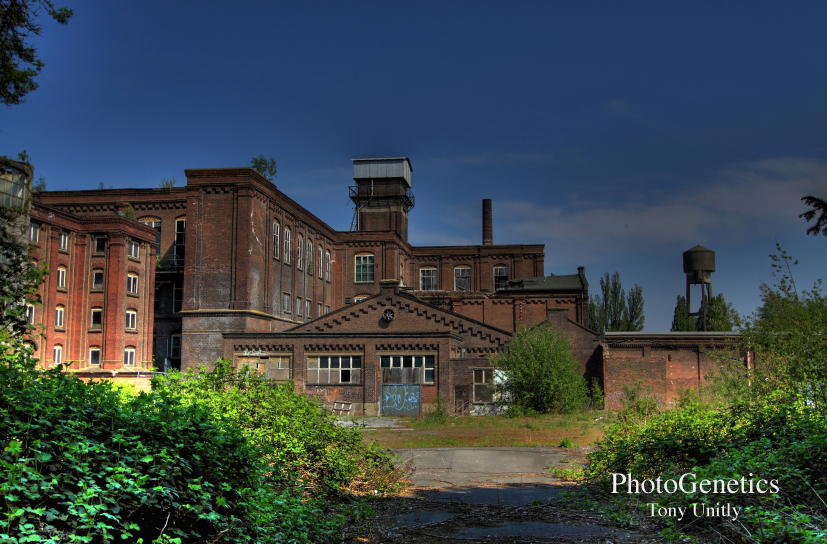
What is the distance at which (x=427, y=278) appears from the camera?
61219mm

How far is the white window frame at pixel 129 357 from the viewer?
135 ft

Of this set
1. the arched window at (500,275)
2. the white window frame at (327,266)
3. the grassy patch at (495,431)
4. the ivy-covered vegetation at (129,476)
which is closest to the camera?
the ivy-covered vegetation at (129,476)

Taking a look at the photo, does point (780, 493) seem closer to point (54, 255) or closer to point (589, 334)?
point (589, 334)

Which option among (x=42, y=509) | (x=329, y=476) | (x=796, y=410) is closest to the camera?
(x=42, y=509)

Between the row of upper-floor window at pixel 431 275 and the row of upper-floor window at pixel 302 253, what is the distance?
9.72 feet

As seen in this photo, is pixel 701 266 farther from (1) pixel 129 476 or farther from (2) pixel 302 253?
(1) pixel 129 476

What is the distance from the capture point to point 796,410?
9797 millimetres

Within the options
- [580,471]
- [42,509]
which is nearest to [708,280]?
[580,471]

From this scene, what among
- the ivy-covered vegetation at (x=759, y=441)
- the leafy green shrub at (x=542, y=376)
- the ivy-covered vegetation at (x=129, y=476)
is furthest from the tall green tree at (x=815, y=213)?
the leafy green shrub at (x=542, y=376)

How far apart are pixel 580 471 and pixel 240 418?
7.43 m

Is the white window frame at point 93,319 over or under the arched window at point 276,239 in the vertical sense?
under

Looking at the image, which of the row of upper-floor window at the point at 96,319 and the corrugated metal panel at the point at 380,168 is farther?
the corrugated metal panel at the point at 380,168

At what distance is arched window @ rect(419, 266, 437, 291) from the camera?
6100 centimetres

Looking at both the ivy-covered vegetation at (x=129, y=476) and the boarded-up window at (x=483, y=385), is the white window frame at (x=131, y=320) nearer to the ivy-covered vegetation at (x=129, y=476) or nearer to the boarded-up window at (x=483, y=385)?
the boarded-up window at (x=483, y=385)
